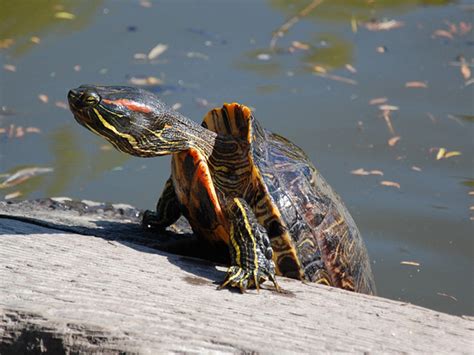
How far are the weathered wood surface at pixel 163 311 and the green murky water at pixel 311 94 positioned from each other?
1621 millimetres

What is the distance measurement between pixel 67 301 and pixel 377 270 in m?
2.34

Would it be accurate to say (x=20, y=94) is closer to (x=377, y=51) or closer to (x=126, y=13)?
(x=126, y=13)

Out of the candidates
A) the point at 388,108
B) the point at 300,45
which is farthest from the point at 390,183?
the point at 300,45

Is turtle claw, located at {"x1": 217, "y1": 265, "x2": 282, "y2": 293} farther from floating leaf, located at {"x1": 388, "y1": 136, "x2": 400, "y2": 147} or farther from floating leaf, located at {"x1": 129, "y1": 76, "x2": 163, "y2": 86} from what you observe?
floating leaf, located at {"x1": 129, "y1": 76, "x2": 163, "y2": 86}

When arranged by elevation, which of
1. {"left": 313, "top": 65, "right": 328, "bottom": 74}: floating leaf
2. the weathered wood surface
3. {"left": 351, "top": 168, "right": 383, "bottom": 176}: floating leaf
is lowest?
the weathered wood surface

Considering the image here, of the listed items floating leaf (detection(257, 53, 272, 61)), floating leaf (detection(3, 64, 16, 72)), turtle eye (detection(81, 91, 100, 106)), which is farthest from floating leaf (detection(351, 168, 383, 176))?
floating leaf (detection(3, 64, 16, 72))

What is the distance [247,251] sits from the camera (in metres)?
2.83

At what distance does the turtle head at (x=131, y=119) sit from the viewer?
9.89ft

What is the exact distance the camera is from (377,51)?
6238 mm

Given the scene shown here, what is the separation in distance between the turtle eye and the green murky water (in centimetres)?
184

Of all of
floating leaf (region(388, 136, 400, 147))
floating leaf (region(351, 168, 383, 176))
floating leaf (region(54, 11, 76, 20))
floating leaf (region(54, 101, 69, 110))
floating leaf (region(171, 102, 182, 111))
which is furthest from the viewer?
floating leaf (region(54, 11, 76, 20))

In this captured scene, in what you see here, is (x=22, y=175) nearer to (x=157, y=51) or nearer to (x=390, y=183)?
(x=157, y=51)

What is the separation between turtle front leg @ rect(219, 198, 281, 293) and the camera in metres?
2.65

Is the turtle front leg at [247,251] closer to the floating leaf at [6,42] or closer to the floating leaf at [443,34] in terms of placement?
the floating leaf at [443,34]
